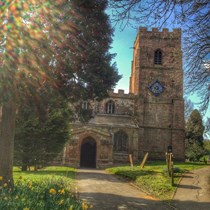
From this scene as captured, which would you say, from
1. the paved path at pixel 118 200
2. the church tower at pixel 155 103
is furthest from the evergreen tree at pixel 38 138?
the church tower at pixel 155 103

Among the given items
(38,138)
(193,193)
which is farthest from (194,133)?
(193,193)

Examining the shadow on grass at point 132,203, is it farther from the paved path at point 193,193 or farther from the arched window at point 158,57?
the arched window at point 158,57

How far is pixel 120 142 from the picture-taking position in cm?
3753

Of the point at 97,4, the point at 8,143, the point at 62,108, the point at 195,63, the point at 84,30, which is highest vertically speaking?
the point at 97,4

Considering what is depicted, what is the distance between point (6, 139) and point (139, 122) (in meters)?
31.4

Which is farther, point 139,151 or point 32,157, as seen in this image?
point 139,151

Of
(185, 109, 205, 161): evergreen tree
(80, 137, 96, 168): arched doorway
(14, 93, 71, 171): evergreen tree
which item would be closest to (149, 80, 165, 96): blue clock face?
(185, 109, 205, 161): evergreen tree

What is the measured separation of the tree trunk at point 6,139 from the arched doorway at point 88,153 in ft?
85.7

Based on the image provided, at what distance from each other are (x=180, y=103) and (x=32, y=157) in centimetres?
2493

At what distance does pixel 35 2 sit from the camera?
9.54 m

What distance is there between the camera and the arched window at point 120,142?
3728 cm

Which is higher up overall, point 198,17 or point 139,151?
point 198,17

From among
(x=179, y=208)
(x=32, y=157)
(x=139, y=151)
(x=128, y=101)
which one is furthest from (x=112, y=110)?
(x=179, y=208)

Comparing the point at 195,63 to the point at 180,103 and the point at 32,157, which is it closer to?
the point at 32,157
